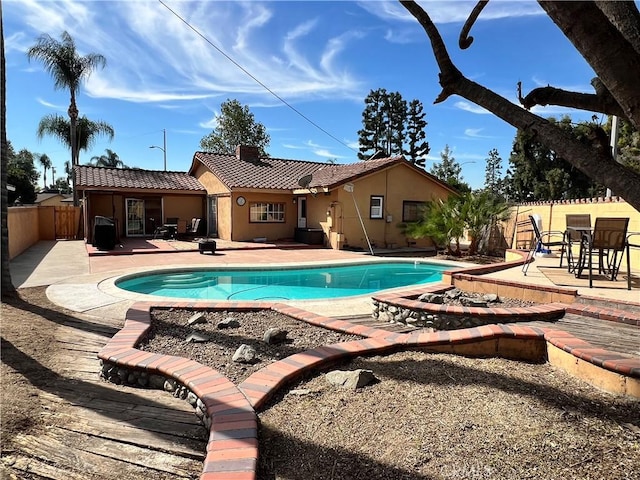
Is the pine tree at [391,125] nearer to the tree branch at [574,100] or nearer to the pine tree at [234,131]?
the pine tree at [234,131]

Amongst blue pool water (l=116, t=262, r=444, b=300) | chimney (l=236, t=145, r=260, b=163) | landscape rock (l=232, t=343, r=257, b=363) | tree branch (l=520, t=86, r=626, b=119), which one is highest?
chimney (l=236, t=145, r=260, b=163)

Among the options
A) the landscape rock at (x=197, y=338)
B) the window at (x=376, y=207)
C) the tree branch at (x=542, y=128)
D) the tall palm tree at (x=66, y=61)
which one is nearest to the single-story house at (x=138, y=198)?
the tall palm tree at (x=66, y=61)

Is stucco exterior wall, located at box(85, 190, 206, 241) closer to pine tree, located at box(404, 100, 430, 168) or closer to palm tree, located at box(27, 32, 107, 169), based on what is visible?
palm tree, located at box(27, 32, 107, 169)

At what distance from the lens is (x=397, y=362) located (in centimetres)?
388

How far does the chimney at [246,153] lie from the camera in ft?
73.1

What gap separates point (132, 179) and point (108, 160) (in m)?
31.3

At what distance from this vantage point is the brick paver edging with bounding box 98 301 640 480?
2.30m

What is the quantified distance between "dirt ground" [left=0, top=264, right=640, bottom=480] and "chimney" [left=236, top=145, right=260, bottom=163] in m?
19.1

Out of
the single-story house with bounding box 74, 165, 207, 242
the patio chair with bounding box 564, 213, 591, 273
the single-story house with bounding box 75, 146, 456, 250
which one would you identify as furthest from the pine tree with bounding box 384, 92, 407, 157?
the patio chair with bounding box 564, 213, 591, 273

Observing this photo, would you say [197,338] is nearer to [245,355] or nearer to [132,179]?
Answer: [245,355]

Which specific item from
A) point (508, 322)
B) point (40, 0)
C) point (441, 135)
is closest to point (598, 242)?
point (508, 322)

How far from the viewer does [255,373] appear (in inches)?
136

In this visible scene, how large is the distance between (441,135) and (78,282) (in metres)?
45.7

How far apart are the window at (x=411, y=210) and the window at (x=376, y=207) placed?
1.45 m
